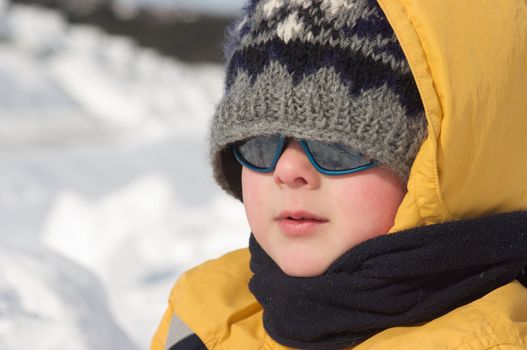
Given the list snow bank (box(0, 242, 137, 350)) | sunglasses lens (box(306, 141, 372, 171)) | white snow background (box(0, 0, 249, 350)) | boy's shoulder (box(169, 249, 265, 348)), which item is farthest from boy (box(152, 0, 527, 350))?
snow bank (box(0, 242, 137, 350))

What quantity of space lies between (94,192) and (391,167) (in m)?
4.26

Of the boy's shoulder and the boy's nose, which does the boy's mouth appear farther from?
the boy's shoulder

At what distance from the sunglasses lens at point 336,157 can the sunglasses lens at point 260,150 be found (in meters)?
0.10

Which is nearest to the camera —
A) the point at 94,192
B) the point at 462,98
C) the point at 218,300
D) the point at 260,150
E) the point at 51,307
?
the point at 462,98

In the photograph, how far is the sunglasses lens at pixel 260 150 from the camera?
6.04 feet

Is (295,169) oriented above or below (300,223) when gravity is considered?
above

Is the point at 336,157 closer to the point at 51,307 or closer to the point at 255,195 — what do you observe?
the point at 255,195

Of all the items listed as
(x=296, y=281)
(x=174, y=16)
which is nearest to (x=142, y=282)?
(x=296, y=281)

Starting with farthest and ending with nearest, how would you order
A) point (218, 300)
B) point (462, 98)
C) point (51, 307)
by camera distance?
point (51, 307) → point (218, 300) → point (462, 98)

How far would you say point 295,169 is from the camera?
69.9 inches

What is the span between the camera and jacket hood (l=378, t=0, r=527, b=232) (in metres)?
1.64

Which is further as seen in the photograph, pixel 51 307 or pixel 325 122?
pixel 51 307

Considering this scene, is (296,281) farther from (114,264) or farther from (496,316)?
(114,264)

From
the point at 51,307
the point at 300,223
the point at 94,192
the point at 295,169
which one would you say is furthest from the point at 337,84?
the point at 94,192
